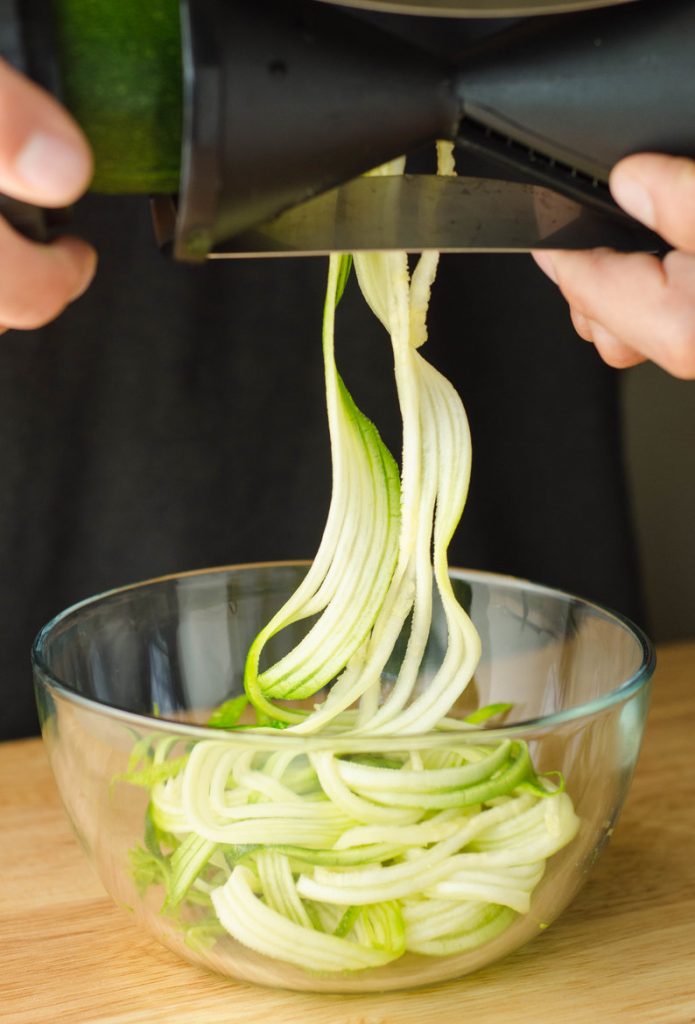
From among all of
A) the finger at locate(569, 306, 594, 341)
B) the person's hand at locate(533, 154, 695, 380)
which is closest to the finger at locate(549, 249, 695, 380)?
the person's hand at locate(533, 154, 695, 380)

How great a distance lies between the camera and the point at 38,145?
20.6 inches

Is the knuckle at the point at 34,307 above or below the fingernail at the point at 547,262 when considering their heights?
below

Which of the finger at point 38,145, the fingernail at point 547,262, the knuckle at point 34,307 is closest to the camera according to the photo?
the finger at point 38,145

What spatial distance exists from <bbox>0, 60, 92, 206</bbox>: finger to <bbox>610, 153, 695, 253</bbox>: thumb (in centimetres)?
26

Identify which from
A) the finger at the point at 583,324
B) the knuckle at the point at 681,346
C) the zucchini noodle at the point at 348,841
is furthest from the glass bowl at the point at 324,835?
the finger at the point at 583,324

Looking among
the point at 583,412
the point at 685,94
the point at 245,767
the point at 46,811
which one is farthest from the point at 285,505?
the point at 685,94

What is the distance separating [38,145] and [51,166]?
0.01 metres

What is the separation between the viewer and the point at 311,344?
133 centimetres

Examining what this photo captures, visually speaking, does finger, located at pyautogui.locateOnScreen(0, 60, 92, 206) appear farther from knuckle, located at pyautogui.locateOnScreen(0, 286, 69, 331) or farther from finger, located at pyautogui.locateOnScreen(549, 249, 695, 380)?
finger, located at pyautogui.locateOnScreen(549, 249, 695, 380)

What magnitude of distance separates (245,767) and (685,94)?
0.43m

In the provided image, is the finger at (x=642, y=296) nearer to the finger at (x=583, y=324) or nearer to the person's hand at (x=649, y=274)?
the person's hand at (x=649, y=274)

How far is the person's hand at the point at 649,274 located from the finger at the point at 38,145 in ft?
0.88

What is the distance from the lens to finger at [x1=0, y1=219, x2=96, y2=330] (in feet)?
1.97

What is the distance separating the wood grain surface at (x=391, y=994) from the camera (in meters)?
0.65
